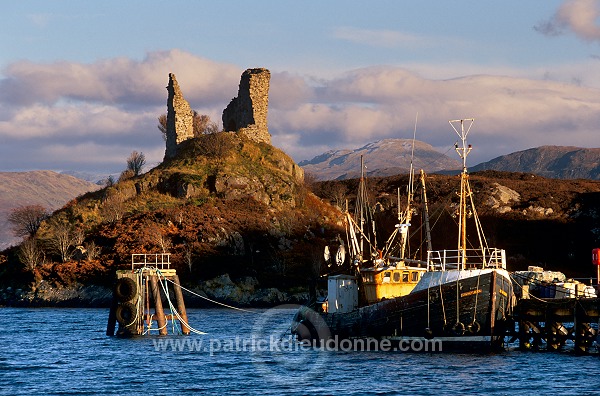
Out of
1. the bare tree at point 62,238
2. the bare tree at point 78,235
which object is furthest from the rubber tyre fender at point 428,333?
the bare tree at point 78,235

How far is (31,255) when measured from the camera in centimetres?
12650

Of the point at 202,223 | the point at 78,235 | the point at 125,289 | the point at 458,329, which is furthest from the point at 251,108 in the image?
the point at 458,329

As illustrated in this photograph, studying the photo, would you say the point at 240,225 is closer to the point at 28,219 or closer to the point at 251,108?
the point at 251,108

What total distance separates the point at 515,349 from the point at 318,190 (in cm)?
10224

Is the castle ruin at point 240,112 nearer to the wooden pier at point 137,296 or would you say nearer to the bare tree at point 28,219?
the bare tree at point 28,219

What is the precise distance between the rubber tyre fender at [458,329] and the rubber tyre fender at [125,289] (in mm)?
22319

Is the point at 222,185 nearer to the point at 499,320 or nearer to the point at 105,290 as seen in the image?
the point at 105,290

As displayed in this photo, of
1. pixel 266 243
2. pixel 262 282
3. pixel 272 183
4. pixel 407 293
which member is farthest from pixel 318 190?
pixel 407 293

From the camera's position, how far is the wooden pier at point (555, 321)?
191 ft

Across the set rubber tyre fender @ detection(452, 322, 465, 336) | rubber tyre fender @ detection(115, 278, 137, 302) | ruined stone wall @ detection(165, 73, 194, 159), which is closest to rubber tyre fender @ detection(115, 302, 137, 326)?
rubber tyre fender @ detection(115, 278, 137, 302)

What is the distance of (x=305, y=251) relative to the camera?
12925 centimetres

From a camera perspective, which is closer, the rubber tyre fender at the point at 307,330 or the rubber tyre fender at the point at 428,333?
the rubber tyre fender at the point at 428,333

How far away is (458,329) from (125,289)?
23.3 metres

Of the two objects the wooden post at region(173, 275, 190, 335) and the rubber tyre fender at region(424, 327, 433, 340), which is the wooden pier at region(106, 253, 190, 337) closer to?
the wooden post at region(173, 275, 190, 335)
